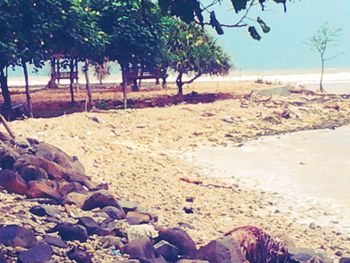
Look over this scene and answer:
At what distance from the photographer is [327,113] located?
33062mm

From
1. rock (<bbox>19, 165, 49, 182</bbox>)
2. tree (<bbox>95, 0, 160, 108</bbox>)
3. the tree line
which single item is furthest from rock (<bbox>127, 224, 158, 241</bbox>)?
tree (<bbox>95, 0, 160, 108</bbox>)

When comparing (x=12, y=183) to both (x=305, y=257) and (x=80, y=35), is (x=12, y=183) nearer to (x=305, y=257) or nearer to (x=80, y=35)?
(x=305, y=257)

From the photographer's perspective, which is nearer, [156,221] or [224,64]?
[156,221]

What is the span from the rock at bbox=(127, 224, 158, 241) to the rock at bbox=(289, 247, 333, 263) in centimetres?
167

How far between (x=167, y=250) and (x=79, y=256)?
3.78 feet

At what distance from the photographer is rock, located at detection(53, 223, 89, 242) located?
24.4 feet

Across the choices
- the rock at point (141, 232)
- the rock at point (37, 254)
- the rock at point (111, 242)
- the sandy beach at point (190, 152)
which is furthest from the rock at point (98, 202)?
the rock at point (37, 254)

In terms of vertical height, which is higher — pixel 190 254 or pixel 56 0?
pixel 56 0

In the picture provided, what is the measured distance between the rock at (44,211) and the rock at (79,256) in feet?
5.18

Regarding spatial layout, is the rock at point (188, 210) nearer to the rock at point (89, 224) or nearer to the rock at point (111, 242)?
the rock at point (89, 224)

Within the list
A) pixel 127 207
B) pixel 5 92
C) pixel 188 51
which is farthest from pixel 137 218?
pixel 188 51

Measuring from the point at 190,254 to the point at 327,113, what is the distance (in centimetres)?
2661

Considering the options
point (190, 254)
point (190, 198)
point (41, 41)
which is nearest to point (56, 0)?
point (41, 41)

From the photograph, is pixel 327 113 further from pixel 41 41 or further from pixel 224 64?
pixel 41 41
